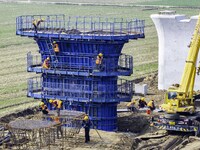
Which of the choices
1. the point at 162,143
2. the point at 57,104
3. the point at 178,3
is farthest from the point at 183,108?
the point at 178,3

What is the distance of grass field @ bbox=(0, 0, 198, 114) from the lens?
4388 cm

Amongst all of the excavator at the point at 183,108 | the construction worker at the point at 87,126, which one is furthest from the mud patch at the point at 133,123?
the construction worker at the point at 87,126

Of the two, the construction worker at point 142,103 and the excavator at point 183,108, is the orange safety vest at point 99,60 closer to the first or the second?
the excavator at point 183,108

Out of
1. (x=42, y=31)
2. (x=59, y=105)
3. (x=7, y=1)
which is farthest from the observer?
(x=7, y=1)

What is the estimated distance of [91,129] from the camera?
113 feet

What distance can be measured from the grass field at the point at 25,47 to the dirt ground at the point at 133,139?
632 centimetres

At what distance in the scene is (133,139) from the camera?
32438 millimetres

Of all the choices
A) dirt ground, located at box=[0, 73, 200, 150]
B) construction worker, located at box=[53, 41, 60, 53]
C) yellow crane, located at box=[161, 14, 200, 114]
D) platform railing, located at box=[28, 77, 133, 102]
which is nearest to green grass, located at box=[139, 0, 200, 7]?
dirt ground, located at box=[0, 73, 200, 150]

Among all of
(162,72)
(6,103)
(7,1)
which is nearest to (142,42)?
(162,72)

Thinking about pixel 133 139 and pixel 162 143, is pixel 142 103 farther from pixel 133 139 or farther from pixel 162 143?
pixel 162 143

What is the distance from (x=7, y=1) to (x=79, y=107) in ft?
252

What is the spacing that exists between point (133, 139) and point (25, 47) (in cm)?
2859

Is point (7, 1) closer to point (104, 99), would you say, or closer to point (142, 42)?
point (142, 42)

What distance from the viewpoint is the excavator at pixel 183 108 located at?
32188 mm
